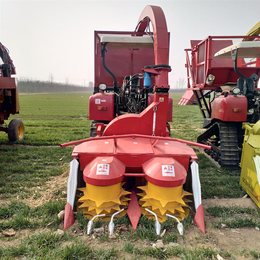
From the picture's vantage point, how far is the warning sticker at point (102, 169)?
2527 millimetres

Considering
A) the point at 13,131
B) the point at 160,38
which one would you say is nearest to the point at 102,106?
the point at 160,38

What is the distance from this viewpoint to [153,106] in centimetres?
318

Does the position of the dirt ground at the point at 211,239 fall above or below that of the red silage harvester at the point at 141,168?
below

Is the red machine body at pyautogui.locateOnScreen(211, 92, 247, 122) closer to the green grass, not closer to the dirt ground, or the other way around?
the green grass

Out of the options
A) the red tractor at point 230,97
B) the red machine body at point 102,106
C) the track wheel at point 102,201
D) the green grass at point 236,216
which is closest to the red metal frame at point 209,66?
the red tractor at point 230,97

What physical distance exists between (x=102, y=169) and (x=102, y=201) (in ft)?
1.22

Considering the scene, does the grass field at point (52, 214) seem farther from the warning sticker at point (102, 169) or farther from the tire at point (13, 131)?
the tire at point (13, 131)

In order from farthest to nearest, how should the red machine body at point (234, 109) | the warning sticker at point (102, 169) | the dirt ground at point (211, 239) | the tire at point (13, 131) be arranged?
the tire at point (13, 131) < the red machine body at point (234, 109) < the warning sticker at point (102, 169) < the dirt ground at point (211, 239)

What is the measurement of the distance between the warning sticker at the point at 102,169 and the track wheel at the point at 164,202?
0.55 meters

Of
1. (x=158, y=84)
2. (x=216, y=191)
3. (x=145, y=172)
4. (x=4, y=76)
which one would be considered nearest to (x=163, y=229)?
(x=145, y=172)

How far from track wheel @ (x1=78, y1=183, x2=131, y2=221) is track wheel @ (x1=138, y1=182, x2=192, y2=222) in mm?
327

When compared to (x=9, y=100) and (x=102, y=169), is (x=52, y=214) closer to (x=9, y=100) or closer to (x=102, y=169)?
(x=102, y=169)

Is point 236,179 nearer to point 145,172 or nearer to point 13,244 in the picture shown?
point 145,172

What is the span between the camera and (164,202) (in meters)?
2.53
